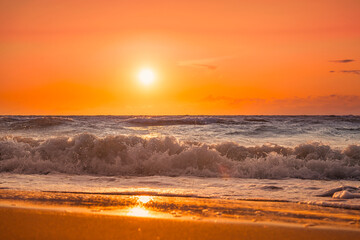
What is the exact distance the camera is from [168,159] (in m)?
11.6

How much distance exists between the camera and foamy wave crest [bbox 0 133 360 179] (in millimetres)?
10641

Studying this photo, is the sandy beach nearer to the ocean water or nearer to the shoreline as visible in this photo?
the shoreline

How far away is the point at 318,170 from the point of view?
10.7m

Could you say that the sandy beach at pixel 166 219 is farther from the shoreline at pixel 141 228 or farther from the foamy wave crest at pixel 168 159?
the foamy wave crest at pixel 168 159

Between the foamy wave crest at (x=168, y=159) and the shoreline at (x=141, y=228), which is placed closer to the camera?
the shoreline at (x=141, y=228)

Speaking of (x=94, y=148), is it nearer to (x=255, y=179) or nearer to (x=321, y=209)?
(x=255, y=179)

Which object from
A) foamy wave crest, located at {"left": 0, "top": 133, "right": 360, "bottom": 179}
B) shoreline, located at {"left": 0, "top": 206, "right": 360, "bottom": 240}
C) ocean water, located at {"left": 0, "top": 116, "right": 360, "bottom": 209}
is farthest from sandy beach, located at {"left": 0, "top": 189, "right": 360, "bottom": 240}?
foamy wave crest, located at {"left": 0, "top": 133, "right": 360, "bottom": 179}

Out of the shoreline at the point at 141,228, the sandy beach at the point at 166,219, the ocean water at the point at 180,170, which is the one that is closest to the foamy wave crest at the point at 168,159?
the ocean water at the point at 180,170

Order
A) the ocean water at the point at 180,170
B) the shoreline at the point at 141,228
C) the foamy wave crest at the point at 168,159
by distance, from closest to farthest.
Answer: the shoreline at the point at 141,228 < the ocean water at the point at 180,170 < the foamy wave crest at the point at 168,159

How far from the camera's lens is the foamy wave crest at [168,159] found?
1064 cm

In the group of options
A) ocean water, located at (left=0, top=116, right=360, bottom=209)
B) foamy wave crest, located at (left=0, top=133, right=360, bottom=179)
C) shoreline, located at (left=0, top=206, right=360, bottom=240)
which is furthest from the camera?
foamy wave crest, located at (left=0, top=133, right=360, bottom=179)

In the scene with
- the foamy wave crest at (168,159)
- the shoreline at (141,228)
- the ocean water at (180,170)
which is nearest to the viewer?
the shoreline at (141,228)

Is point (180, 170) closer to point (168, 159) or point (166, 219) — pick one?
point (168, 159)

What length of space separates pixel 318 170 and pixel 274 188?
327 centimetres
